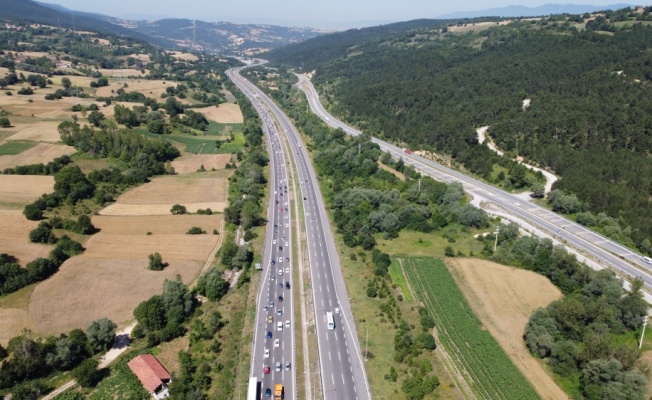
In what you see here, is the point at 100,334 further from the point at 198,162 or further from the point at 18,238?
the point at 198,162

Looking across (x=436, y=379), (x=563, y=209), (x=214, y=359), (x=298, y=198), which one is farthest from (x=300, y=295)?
(x=563, y=209)

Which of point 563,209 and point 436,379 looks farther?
point 563,209

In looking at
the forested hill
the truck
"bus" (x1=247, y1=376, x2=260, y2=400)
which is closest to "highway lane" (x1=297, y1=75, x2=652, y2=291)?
the forested hill

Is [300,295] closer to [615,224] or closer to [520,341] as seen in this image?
[520,341]

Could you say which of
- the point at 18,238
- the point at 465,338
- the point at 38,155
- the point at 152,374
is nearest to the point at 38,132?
the point at 38,155

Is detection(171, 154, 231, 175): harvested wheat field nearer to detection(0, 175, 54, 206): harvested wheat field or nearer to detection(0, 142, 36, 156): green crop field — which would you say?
detection(0, 175, 54, 206): harvested wheat field
